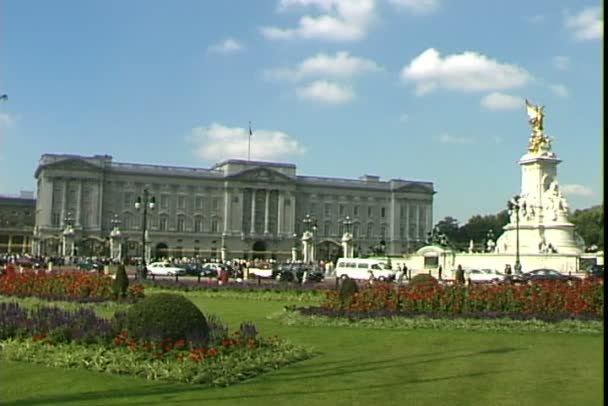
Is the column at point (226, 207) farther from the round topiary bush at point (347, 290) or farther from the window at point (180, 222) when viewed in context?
the round topiary bush at point (347, 290)

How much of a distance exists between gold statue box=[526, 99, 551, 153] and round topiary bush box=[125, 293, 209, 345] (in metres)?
45.9

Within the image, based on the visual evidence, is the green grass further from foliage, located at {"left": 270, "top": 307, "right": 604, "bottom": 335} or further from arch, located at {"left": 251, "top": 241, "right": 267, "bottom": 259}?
arch, located at {"left": 251, "top": 241, "right": 267, "bottom": 259}

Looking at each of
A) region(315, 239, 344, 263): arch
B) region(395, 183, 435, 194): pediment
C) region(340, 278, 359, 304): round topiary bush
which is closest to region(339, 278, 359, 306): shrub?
region(340, 278, 359, 304): round topiary bush

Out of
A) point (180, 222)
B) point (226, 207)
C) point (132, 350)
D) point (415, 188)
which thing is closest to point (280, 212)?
point (226, 207)

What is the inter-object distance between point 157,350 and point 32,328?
104 inches

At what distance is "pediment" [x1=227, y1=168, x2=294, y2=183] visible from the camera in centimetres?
11756

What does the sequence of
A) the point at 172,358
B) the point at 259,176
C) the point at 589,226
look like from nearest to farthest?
the point at 172,358, the point at 589,226, the point at 259,176

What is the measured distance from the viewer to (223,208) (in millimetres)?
117125

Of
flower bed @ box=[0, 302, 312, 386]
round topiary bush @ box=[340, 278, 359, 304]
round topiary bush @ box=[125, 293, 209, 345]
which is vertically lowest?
flower bed @ box=[0, 302, 312, 386]

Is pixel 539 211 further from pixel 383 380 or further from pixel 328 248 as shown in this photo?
pixel 328 248

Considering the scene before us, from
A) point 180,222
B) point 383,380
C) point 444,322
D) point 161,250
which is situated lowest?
point 383,380

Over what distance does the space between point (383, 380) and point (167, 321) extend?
279cm

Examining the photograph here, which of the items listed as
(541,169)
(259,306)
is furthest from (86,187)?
(259,306)

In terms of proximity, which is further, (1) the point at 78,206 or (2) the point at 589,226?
(1) the point at 78,206
